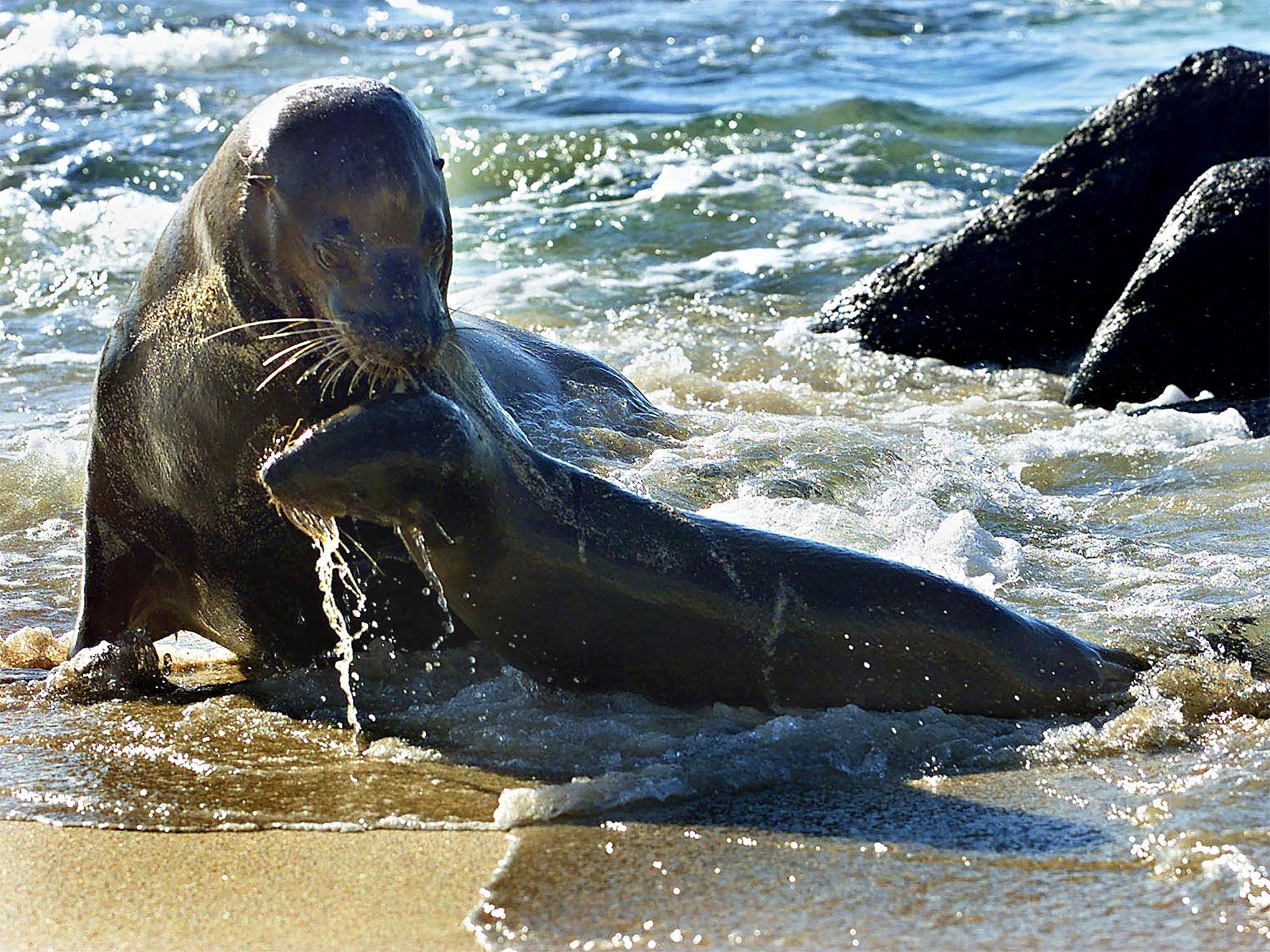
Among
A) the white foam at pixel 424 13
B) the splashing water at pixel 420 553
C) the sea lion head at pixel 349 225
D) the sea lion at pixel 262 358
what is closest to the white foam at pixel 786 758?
the splashing water at pixel 420 553

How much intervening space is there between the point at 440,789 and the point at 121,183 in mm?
11184

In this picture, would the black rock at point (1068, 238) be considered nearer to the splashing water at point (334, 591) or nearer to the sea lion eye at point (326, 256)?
the splashing water at point (334, 591)

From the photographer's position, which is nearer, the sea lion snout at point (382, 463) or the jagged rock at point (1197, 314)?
the sea lion snout at point (382, 463)

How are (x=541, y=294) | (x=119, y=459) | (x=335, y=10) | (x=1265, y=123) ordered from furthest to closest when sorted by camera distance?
1. (x=335, y=10)
2. (x=541, y=294)
3. (x=1265, y=123)
4. (x=119, y=459)

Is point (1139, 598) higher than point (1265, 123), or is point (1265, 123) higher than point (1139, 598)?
point (1265, 123)

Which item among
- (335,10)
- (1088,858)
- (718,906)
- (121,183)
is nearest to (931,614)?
(1088,858)

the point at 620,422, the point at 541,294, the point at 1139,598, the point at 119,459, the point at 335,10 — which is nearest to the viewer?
the point at 119,459

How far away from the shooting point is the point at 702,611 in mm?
4074

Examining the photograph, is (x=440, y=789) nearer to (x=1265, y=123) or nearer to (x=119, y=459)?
(x=119, y=459)

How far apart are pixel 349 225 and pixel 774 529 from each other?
2.03m

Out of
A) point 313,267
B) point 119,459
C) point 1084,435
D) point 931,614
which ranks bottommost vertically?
point 1084,435

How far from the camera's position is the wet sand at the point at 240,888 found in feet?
9.93

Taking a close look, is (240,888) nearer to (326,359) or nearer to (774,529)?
(326,359)

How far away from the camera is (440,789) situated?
377 centimetres
